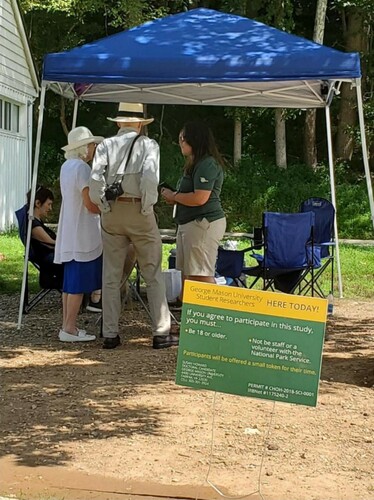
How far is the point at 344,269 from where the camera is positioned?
520 inches

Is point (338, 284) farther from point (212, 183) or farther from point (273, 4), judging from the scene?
point (273, 4)

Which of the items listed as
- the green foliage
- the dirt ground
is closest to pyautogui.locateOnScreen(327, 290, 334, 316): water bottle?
the dirt ground

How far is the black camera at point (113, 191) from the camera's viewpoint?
743 cm

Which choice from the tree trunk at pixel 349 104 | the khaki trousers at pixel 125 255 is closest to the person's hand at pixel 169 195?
the khaki trousers at pixel 125 255

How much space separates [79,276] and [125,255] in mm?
502

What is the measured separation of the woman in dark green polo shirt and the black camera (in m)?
0.59

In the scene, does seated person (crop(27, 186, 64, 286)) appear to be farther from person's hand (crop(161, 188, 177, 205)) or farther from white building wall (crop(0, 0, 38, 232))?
white building wall (crop(0, 0, 38, 232))

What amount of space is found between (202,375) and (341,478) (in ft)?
2.97

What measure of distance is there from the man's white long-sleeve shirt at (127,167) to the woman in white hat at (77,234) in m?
0.41

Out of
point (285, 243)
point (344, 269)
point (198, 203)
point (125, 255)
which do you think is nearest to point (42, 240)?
point (125, 255)

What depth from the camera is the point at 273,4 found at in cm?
2425

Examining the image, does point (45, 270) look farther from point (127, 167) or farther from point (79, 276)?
point (127, 167)

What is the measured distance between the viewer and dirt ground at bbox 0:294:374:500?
4.68m

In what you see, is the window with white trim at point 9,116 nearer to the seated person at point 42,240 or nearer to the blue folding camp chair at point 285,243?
the seated person at point 42,240
